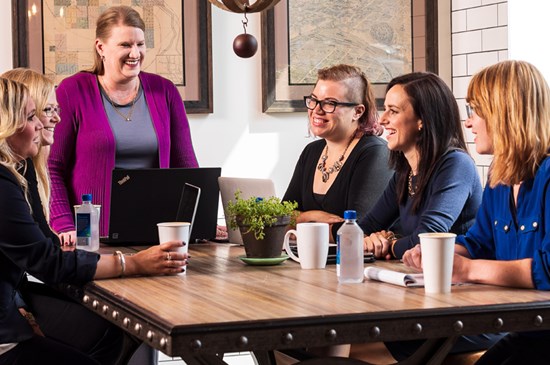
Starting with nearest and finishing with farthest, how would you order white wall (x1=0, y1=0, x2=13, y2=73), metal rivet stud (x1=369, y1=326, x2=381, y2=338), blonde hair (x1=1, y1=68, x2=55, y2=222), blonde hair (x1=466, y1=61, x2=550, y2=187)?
1. metal rivet stud (x1=369, y1=326, x2=381, y2=338)
2. blonde hair (x1=466, y1=61, x2=550, y2=187)
3. blonde hair (x1=1, y1=68, x2=55, y2=222)
4. white wall (x1=0, y1=0, x2=13, y2=73)

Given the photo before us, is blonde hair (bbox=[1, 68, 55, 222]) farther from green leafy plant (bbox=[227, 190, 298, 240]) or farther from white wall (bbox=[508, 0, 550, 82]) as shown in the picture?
white wall (bbox=[508, 0, 550, 82])

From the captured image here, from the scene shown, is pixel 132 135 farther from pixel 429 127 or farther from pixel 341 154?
pixel 429 127

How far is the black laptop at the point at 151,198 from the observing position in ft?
10.6

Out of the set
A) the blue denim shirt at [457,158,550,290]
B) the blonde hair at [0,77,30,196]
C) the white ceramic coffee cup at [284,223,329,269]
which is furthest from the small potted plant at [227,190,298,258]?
the blonde hair at [0,77,30,196]

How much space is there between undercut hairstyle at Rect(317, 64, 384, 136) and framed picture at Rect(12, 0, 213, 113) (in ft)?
4.20

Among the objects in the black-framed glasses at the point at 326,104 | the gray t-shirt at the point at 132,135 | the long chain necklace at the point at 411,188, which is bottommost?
the long chain necklace at the point at 411,188

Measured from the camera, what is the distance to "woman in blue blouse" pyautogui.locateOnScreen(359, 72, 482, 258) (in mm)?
3086

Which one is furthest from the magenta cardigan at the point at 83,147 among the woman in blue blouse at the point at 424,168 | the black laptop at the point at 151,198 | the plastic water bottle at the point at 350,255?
the plastic water bottle at the point at 350,255

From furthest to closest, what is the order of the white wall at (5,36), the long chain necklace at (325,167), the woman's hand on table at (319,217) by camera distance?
the white wall at (5,36) → the long chain necklace at (325,167) → the woman's hand on table at (319,217)

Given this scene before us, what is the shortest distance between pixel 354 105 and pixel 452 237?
5.07 ft

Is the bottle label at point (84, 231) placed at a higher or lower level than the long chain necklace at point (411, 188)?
lower

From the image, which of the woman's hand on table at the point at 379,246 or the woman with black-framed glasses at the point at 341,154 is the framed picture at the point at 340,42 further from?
the woman's hand on table at the point at 379,246

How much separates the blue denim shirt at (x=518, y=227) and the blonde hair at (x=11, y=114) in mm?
1291

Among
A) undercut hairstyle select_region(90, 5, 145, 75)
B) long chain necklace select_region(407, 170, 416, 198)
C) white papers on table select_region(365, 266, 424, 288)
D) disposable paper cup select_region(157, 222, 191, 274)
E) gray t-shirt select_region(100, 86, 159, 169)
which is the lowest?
white papers on table select_region(365, 266, 424, 288)
